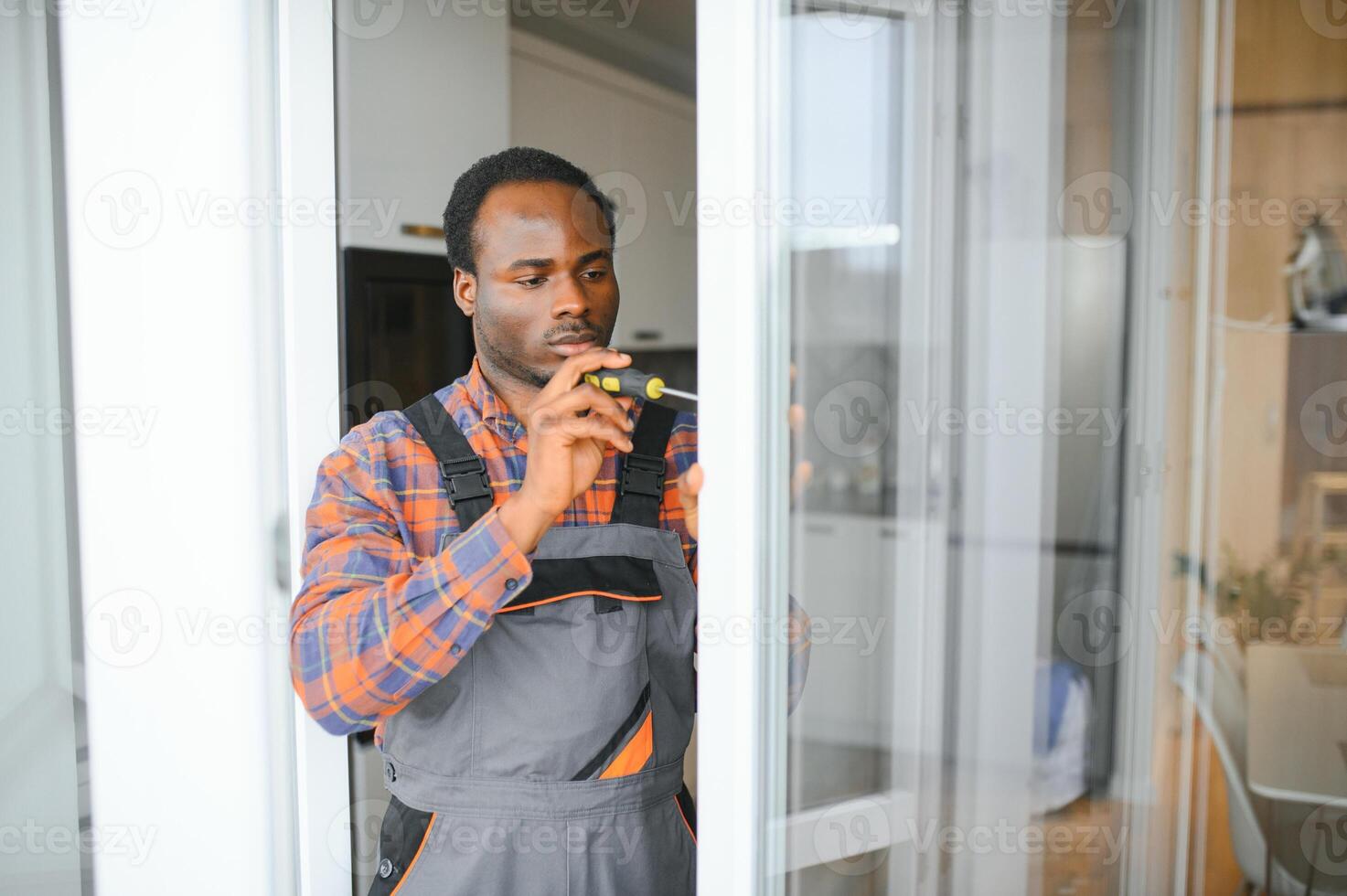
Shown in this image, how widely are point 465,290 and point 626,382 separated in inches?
11.4

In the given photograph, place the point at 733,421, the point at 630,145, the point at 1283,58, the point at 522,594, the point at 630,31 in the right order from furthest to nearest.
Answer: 1. the point at 630,31
2. the point at 630,145
3. the point at 522,594
4. the point at 733,421
5. the point at 1283,58

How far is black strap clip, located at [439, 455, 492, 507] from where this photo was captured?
39.7 inches

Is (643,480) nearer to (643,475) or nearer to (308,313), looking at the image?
(643,475)

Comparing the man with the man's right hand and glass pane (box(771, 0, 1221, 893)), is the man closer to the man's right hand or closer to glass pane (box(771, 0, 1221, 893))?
the man's right hand

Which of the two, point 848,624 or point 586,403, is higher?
point 586,403

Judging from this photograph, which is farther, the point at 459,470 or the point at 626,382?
the point at 459,470

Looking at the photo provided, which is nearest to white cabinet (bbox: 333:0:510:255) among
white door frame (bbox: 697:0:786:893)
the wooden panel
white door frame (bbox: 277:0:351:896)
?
white door frame (bbox: 277:0:351:896)

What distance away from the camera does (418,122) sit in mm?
1854

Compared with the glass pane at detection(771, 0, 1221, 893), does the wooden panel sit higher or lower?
higher

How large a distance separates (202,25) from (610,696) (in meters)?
0.93

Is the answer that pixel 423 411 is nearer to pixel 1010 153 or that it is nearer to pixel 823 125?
pixel 823 125

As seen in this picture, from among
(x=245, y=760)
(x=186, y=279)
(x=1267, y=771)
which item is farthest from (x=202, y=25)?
(x=1267, y=771)

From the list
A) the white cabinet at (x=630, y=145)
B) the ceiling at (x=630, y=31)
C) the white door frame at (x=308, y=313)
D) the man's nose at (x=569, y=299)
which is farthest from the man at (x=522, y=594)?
the ceiling at (x=630, y=31)

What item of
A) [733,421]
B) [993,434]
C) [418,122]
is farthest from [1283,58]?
[418,122]
